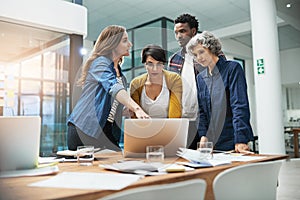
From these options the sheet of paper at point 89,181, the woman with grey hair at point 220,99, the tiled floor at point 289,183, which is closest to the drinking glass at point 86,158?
the sheet of paper at point 89,181

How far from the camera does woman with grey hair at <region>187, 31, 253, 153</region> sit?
6.26 ft

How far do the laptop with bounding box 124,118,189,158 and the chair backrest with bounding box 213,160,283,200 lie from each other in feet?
1.61

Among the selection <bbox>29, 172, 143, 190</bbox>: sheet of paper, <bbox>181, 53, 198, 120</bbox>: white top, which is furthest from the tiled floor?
<bbox>29, 172, 143, 190</bbox>: sheet of paper

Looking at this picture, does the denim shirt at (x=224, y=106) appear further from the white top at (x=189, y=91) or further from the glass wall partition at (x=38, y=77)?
the glass wall partition at (x=38, y=77)

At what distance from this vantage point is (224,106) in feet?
6.59

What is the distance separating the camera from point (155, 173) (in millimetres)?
1026

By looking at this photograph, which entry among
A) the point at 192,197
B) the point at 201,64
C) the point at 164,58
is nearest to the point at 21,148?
the point at 192,197

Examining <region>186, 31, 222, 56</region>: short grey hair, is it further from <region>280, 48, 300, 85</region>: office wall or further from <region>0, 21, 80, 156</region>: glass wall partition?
<region>280, 48, 300, 85</region>: office wall

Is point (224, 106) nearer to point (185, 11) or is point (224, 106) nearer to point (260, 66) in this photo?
point (260, 66)

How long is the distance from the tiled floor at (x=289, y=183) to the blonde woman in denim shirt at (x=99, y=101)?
6.05 ft

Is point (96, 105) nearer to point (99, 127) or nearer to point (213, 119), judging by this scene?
point (99, 127)

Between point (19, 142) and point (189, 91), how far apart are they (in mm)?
1349

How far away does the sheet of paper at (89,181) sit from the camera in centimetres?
81

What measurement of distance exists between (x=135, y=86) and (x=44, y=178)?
44.1 inches
